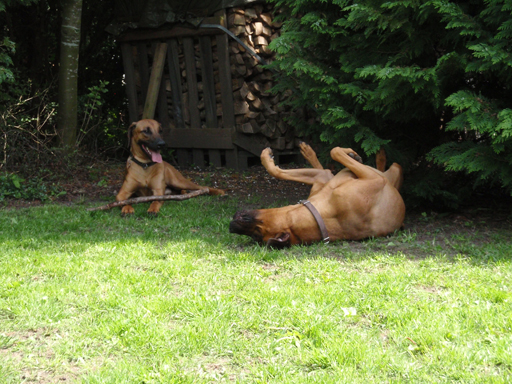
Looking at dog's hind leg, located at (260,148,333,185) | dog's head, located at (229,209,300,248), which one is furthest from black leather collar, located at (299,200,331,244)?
dog's hind leg, located at (260,148,333,185)

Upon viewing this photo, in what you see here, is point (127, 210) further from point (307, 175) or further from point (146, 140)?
point (307, 175)

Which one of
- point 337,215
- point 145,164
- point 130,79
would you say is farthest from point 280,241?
point 130,79

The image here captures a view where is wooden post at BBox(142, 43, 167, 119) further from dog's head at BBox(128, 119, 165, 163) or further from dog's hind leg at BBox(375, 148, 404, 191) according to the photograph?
dog's hind leg at BBox(375, 148, 404, 191)

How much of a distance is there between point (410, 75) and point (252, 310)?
2833 mm

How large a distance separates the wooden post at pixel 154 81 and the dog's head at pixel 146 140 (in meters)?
2.77

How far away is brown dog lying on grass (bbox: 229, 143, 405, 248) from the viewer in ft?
14.6

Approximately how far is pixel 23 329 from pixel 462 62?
415 cm

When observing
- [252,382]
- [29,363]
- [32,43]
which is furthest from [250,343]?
[32,43]

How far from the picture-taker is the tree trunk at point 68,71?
8.02 metres

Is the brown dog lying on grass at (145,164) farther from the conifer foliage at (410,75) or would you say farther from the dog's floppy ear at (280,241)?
the dog's floppy ear at (280,241)

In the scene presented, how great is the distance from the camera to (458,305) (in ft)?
10.4

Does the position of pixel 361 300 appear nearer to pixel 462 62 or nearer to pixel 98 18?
pixel 462 62

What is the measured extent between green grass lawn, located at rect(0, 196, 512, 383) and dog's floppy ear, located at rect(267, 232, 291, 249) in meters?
0.11

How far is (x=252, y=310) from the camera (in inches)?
124
